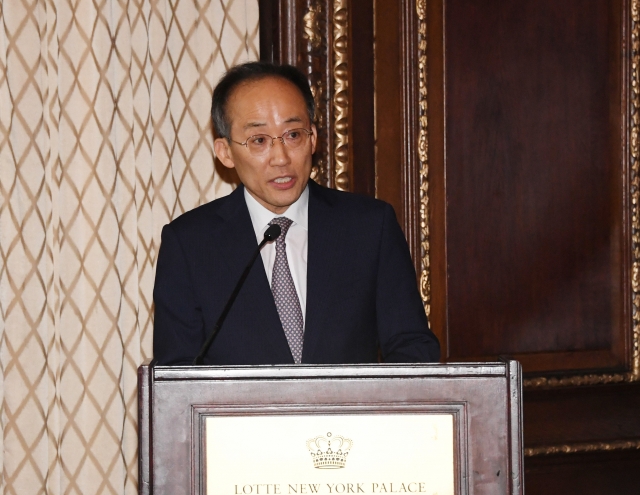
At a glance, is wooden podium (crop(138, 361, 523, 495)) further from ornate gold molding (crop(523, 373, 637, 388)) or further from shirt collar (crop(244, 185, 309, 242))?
ornate gold molding (crop(523, 373, 637, 388))

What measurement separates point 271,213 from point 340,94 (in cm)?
78

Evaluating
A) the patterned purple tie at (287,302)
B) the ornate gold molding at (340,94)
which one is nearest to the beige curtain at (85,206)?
the ornate gold molding at (340,94)

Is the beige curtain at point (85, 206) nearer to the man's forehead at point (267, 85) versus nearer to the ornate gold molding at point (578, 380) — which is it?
the man's forehead at point (267, 85)

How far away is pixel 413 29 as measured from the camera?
2.69 metres

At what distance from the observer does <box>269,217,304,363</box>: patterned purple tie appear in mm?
1771

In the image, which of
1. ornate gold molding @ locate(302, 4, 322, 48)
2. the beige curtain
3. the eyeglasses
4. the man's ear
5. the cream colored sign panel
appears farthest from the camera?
ornate gold molding @ locate(302, 4, 322, 48)

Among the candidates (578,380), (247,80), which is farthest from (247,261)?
(578,380)

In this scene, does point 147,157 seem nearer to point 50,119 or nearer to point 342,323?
point 50,119

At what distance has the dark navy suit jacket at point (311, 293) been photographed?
1.74m

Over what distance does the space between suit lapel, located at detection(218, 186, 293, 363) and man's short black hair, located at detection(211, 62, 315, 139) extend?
0.17m

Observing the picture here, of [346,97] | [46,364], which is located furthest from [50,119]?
[346,97]

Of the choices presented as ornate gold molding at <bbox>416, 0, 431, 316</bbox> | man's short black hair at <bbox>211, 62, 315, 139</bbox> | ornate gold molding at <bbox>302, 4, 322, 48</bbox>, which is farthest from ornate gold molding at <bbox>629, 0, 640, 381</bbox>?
man's short black hair at <bbox>211, 62, 315, 139</bbox>

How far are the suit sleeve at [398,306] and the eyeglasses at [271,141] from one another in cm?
28

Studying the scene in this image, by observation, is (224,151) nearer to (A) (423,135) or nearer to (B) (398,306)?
(B) (398,306)
